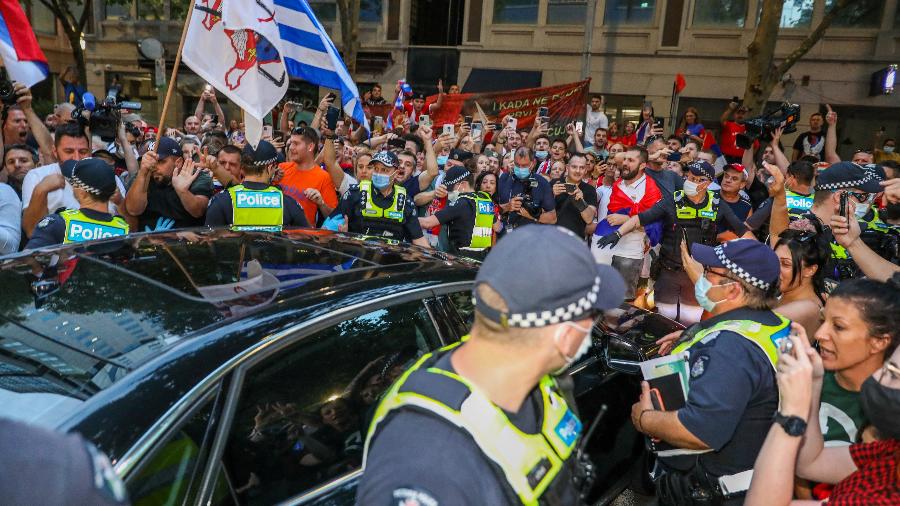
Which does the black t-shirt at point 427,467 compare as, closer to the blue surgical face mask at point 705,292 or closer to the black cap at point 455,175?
the blue surgical face mask at point 705,292

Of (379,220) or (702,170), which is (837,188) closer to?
(702,170)

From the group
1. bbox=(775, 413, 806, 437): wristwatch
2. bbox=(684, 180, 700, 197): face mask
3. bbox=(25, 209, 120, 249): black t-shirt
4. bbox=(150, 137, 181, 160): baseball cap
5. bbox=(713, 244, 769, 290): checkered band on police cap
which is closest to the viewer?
bbox=(775, 413, 806, 437): wristwatch

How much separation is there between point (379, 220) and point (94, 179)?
2.36 metres

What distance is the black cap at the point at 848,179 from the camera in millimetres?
4336

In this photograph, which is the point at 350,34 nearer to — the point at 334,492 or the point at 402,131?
the point at 402,131

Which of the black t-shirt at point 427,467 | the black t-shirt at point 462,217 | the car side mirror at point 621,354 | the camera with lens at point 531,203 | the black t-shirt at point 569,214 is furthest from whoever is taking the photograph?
the black t-shirt at point 569,214

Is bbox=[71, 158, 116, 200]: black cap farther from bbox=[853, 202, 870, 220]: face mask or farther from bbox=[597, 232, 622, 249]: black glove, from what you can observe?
bbox=[853, 202, 870, 220]: face mask

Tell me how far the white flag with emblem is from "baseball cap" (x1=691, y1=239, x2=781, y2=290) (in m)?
3.49

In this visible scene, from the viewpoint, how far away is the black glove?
20.8ft

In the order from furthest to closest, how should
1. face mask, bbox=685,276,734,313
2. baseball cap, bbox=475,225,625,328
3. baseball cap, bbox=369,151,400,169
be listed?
baseball cap, bbox=369,151,400,169 → face mask, bbox=685,276,734,313 → baseball cap, bbox=475,225,625,328

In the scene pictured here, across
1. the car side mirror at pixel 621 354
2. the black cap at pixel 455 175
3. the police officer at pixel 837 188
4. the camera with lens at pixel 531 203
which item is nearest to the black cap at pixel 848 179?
the police officer at pixel 837 188

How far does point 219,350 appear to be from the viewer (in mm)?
1775

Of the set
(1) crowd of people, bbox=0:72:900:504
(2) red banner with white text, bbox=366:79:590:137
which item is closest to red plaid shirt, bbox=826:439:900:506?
(1) crowd of people, bbox=0:72:900:504

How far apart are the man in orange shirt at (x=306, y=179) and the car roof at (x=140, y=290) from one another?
9.23ft
